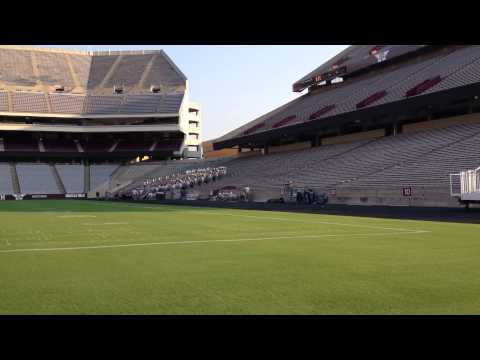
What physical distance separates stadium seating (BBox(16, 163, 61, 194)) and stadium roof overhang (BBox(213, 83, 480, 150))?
28.7 metres

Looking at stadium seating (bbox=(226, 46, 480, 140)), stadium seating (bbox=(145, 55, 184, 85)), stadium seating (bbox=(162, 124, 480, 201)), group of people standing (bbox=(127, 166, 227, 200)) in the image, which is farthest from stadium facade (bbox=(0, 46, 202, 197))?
stadium seating (bbox=(162, 124, 480, 201))

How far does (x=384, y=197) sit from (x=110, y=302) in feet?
83.6

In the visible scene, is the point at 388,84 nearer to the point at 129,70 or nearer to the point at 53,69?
the point at 129,70

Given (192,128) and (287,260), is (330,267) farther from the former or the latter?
(192,128)

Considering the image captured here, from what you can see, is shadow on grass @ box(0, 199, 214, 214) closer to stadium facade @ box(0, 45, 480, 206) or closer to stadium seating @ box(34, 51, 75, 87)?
stadium facade @ box(0, 45, 480, 206)

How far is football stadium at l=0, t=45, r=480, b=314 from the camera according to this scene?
6.17 meters

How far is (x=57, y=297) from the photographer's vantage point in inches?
225

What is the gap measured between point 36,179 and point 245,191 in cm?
3941

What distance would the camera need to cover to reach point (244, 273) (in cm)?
732

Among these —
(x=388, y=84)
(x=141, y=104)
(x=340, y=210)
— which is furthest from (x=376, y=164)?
(x=141, y=104)

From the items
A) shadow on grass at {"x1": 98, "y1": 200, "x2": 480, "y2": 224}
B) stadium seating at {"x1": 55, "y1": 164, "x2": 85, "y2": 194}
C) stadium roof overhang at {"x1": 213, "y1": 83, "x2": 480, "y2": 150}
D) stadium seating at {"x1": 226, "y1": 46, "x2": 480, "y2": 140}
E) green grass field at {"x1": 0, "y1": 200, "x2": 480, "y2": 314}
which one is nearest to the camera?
green grass field at {"x1": 0, "y1": 200, "x2": 480, "y2": 314}

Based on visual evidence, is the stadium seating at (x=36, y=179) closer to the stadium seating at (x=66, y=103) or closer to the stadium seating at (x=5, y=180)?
the stadium seating at (x=5, y=180)

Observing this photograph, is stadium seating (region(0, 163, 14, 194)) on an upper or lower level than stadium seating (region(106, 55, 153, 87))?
lower
